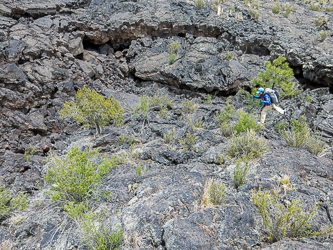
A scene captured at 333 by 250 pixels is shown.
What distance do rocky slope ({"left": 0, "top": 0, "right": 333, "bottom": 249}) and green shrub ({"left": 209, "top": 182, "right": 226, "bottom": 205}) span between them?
143 millimetres

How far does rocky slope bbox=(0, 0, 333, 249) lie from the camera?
11.4 feet

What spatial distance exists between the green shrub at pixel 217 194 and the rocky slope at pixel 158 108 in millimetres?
143

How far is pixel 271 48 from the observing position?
14852 mm

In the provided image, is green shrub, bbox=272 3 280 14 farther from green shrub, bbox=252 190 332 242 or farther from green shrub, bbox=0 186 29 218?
green shrub, bbox=0 186 29 218

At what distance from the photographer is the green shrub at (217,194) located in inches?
146

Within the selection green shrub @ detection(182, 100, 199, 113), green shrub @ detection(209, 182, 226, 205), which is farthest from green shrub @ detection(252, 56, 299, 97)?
green shrub @ detection(209, 182, 226, 205)

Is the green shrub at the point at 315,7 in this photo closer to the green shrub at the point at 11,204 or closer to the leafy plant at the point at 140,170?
the leafy plant at the point at 140,170

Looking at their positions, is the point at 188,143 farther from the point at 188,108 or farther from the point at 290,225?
the point at 188,108

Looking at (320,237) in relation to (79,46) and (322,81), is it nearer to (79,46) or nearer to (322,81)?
(322,81)

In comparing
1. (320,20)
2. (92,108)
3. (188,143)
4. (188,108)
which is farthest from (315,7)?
(92,108)

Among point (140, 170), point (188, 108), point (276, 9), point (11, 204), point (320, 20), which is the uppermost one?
point (276, 9)

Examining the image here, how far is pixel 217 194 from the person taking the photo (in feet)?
12.3

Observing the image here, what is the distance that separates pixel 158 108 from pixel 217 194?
828 centimetres

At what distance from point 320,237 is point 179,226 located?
2.16 meters
